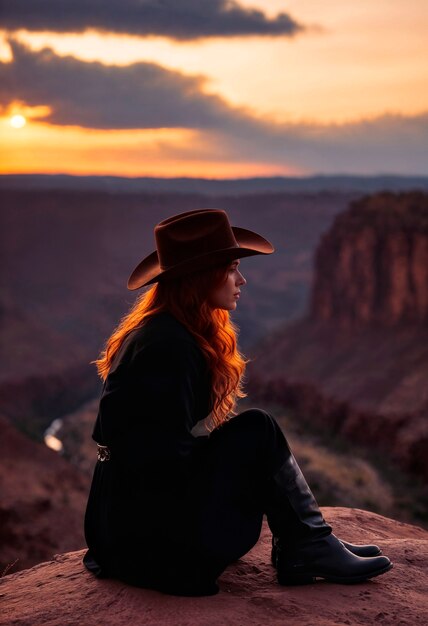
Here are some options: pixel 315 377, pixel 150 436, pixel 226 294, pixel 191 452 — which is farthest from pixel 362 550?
pixel 315 377

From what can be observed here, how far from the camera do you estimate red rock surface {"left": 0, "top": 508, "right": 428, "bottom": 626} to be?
3.70 m

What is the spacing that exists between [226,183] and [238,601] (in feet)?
378

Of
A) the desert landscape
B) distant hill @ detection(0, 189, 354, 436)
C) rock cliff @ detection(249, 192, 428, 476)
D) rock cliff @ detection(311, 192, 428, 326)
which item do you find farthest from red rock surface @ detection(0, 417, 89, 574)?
distant hill @ detection(0, 189, 354, 436)

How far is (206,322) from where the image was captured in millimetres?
3971

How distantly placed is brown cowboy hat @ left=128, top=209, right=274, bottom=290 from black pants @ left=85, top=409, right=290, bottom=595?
726mm

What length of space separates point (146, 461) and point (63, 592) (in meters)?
0.91

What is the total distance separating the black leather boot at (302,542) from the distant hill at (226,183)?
9174 cm

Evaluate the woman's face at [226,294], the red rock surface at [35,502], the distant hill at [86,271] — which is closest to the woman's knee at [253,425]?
the woman's face at [226,294]

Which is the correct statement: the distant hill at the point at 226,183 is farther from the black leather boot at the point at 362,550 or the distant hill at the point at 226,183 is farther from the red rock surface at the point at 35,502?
the black leather boot at the point at 362,550

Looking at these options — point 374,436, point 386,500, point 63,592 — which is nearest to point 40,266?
point 374,436

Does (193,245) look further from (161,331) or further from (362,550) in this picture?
(362,550)

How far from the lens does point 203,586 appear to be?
3881 millimetres

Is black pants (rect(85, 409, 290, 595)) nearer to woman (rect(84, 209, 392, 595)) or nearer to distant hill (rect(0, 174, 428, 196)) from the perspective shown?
woman (rect(84, 209, 392, 595))

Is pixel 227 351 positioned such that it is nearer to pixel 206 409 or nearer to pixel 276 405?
pixel 206 409
